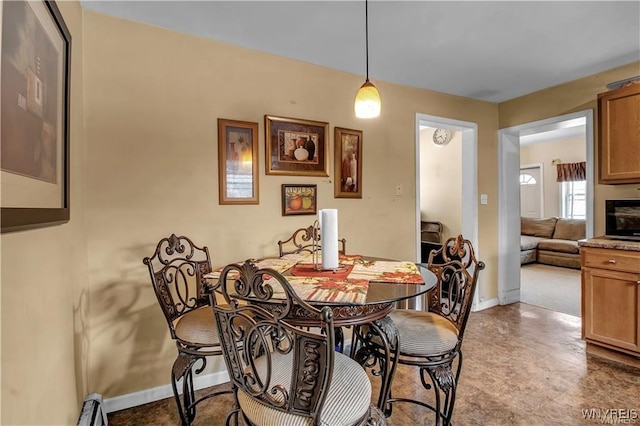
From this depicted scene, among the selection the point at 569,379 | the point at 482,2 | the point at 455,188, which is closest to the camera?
the point at 482,2

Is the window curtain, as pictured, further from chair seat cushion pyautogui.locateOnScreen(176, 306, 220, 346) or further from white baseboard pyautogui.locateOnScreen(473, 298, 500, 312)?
chair seat cushion pyautogui.locateOnScreen(176, 306, 220, 346)

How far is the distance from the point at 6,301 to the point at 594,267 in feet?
11.0

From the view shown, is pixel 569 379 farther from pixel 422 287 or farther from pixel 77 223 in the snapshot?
pixel 77 223

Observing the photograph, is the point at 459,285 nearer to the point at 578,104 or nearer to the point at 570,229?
the point at 578,104

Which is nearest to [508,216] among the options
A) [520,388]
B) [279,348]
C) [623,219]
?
[623,219]

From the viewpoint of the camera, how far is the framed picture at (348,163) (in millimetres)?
2686

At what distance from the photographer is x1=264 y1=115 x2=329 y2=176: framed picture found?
239 centimetres

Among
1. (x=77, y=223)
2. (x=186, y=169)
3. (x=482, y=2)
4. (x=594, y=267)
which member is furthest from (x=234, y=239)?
(x=594, y=267)

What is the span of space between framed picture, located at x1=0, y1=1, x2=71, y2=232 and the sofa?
6468mm

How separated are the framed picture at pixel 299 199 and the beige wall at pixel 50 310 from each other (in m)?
1.26

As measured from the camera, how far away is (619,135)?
8.28ft

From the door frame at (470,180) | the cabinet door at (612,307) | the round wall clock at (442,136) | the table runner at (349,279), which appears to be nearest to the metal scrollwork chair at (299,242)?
the table runner at (349,279)

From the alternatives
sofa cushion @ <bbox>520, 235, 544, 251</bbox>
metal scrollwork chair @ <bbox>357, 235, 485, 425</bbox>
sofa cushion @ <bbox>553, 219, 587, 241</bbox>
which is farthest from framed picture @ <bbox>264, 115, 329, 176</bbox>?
sofa cushion @ <bbox>553, 219, 587, 241</bbox>

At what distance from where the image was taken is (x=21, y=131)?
837 millimetres
